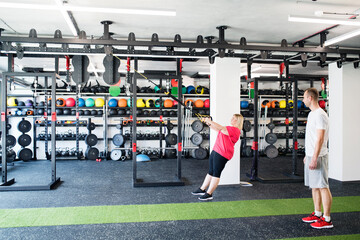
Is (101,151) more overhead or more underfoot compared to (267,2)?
more underfoot

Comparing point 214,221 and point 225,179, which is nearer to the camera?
point 214,221

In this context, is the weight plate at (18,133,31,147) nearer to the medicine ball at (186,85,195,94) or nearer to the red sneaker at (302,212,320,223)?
the medicine ball at (186,85,195,94)

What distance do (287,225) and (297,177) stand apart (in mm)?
2711

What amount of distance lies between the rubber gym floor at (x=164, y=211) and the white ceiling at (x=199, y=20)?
9.38 feet

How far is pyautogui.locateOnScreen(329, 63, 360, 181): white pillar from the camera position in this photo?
5.55 metres

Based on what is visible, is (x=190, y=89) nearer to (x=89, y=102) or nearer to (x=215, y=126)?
(x=89, y=102)

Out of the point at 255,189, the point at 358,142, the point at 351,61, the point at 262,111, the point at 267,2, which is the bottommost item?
the point at 255,189

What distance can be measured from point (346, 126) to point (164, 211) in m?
4.26

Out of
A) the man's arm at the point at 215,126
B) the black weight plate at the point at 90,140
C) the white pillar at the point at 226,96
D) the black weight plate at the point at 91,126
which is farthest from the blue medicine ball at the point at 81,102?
the man's arm at the point at 215,126

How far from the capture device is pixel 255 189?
4875 mm

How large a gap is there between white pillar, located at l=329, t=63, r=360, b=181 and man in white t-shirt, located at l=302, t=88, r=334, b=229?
2.91 m

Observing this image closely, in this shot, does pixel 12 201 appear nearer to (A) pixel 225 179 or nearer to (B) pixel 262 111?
(A) pixel 225 179

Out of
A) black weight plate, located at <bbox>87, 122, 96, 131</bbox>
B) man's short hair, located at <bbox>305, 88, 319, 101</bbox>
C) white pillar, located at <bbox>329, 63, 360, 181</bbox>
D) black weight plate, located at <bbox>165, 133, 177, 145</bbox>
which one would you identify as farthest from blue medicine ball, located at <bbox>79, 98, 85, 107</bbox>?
man's short hair, located at <bbox>305, 88, 319, 101</bbox>

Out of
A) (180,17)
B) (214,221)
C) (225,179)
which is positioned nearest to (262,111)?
(225,179)
